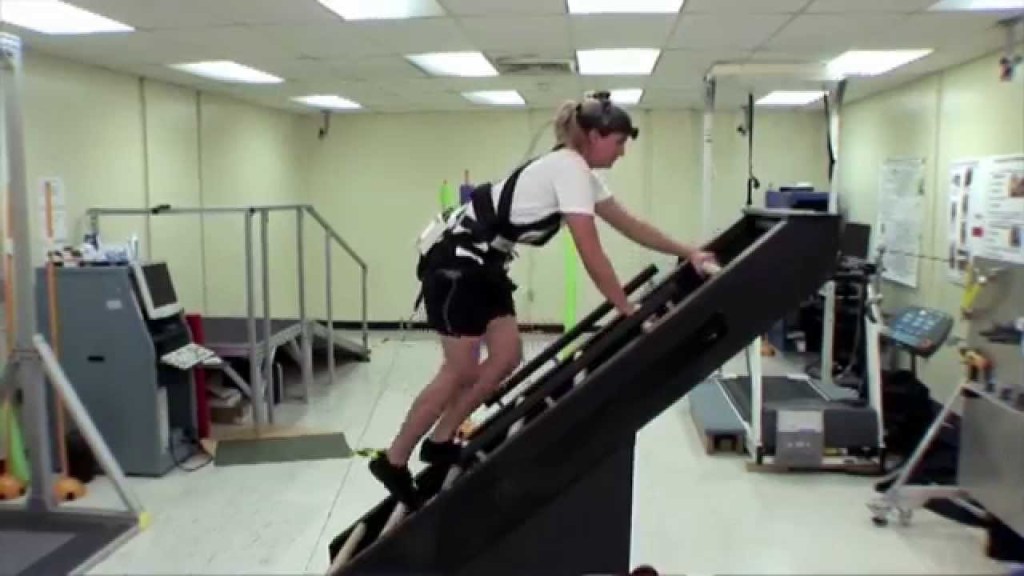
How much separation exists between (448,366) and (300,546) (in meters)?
1.87

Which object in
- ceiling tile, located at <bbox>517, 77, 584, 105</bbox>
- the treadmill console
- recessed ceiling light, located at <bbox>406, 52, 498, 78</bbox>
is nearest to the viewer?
the treadmill console

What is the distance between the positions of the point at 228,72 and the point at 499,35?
109 inches

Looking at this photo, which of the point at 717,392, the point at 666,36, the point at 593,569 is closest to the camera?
the point at 593,569

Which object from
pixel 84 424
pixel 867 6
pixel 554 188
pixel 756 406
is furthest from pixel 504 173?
pixel 554 188

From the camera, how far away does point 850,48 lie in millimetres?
5316

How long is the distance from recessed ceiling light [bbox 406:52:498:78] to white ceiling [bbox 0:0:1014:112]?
135 millimetres

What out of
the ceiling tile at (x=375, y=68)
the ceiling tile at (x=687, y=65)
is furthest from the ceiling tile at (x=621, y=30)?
the ceiling tile at (x=375, y=68)

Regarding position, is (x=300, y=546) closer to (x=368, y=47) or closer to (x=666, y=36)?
(x=368, y=47)

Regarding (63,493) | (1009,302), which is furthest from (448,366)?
(63,493)

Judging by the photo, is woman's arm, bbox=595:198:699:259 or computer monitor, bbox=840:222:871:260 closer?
woman's arm, bbox=595:198:699:259

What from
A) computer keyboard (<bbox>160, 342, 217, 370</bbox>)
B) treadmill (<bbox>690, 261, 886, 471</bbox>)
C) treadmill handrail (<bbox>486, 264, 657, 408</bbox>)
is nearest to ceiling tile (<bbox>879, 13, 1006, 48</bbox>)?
treadmill (<bbox>690, 261, 886, 471</bbox>)

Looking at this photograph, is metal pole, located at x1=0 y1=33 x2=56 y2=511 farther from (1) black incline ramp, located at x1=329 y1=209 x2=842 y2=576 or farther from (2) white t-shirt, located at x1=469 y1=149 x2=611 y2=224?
(2) white t-shirt, located at x1=469 y1=149 x2=611 y2=224

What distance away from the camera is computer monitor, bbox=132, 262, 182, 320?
16.3ft

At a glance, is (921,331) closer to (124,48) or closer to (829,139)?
(829,139)
